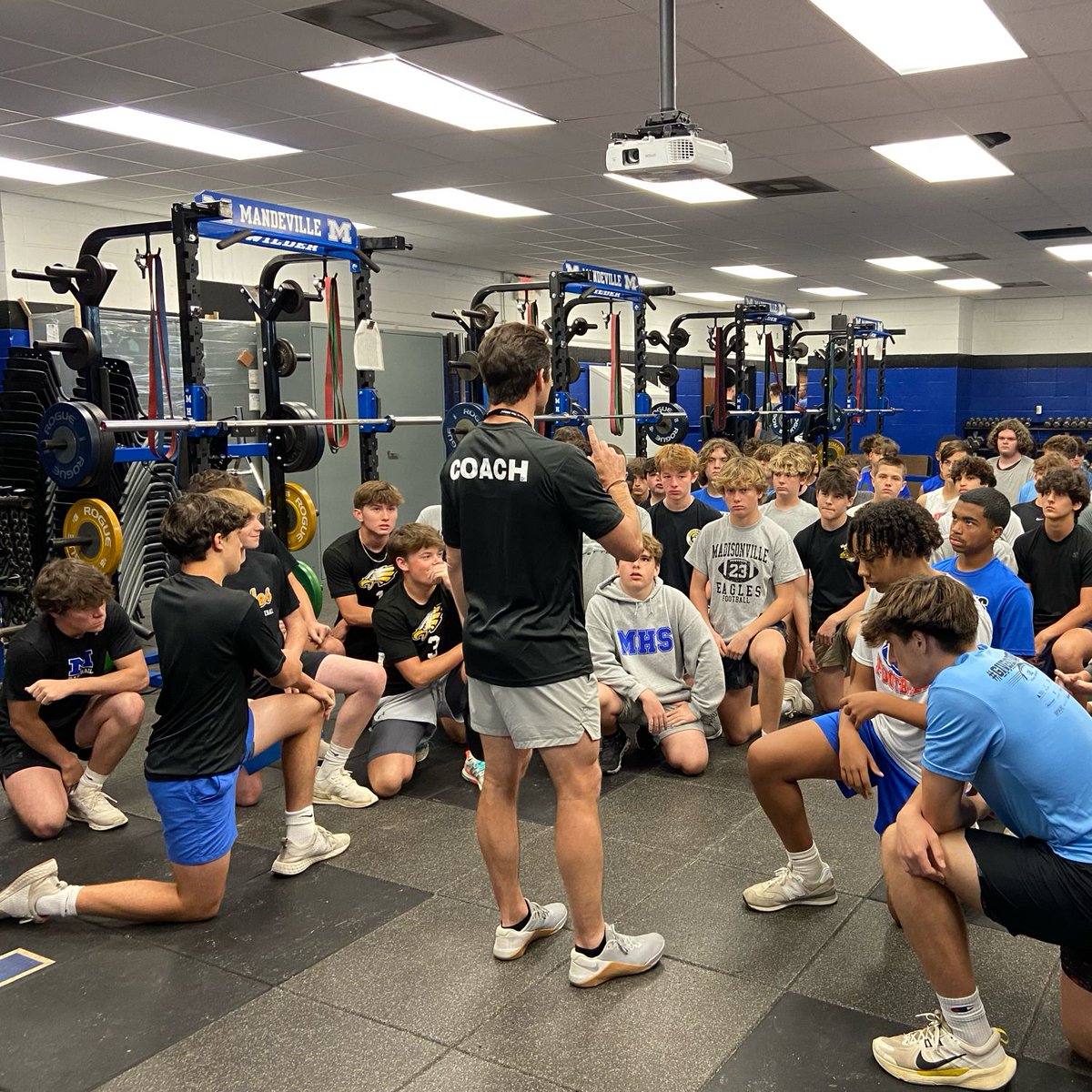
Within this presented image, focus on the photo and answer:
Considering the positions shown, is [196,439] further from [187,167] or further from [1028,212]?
[1028,212]

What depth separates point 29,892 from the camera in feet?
9.03

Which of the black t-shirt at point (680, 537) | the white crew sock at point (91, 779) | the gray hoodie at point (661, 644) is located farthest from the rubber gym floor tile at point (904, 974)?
the white crew sock at point (91, 779)

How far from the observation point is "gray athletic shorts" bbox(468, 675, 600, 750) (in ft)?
7.76

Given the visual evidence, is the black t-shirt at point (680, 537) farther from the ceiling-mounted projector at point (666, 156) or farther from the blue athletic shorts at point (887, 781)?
the blue athletic shorts at point (887, 781)

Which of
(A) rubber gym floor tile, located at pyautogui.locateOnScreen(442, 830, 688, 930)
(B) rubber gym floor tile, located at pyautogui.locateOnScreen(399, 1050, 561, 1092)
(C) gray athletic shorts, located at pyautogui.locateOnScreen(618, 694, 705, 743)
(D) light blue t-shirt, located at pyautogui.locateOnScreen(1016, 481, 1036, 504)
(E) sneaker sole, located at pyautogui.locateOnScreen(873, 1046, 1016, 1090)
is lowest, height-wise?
(A) rubber gym floor tile, located at pyautogui.locateOnScreen(442, 830, 688, 930)

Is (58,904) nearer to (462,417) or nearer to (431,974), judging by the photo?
(431,974)

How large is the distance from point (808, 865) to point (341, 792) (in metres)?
1.66

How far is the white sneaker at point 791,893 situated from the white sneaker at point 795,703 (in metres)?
1.73

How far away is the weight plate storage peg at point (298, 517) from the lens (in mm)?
5086

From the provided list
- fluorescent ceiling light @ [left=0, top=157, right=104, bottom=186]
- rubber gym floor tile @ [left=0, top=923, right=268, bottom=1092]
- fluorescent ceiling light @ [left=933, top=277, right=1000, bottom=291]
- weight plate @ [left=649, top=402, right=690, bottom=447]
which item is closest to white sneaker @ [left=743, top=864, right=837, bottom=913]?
rubber gym floor tile @ [left=0, top=923, right=268, bottom=1092]

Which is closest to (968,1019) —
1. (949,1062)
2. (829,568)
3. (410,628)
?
(949,1062)

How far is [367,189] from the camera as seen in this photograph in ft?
25.3

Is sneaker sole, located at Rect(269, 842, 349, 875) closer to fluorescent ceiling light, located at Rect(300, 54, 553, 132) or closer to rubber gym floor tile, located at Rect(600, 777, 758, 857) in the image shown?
rubber gym floor tile, located at Rect(600, 777, 758, 857)

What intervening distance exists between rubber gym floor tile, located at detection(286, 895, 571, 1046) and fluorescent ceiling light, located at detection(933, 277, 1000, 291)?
12.6 meters
